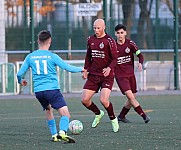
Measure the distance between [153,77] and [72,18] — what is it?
3.18 meters

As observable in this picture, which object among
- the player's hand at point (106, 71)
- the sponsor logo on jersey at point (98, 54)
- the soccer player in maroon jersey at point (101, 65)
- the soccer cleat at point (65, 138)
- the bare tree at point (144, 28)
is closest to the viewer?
the soccer cleat at point (65, 138)

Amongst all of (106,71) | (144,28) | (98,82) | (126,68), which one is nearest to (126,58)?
(126,68)

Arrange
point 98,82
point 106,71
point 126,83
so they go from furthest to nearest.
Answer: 1. point 126,83
2. point 98,82
3. point 106,71

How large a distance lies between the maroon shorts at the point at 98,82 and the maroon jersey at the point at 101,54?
0.24 ft

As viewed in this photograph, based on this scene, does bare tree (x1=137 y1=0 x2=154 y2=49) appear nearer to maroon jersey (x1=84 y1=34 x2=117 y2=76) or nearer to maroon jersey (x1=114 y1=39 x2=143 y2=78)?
maroon jersey (x1=114 y1=39 x2=143 y2=78)

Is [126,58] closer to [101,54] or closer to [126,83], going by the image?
[126,83]

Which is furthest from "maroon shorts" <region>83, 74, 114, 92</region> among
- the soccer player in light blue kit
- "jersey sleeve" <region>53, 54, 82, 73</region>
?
"jersey sleeve" <region>53, 54, 82, 73</region>

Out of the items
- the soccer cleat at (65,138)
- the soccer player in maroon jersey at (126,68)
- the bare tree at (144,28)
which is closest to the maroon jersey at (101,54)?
the soccer player in maroon jersey at (126,68)

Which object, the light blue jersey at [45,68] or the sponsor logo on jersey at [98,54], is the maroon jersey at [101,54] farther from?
the light blue jersey at [45,68]

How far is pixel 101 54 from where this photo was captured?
40.1 feet

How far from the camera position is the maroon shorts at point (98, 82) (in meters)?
12.3

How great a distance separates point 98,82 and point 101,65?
0.32m

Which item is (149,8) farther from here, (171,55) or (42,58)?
(42,58)

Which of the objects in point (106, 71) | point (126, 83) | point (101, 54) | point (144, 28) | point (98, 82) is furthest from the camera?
point (144, 28)
